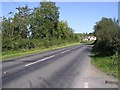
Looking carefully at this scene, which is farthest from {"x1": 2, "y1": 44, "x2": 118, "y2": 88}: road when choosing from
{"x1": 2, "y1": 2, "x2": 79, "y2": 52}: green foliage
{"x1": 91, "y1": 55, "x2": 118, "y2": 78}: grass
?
{"x1": 2, "y1": 2, "x2": 79, "y2": 52}: green foliage

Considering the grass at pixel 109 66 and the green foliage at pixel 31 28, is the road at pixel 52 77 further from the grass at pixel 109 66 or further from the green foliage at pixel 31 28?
the green foliage at pixel 31 28

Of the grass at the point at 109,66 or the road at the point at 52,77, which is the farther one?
the grass at the point at 109,66

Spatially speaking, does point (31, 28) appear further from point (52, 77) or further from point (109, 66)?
point (52, 77)

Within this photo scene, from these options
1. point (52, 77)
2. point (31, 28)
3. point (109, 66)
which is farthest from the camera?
point (31, 28)

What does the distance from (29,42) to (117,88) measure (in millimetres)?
40457

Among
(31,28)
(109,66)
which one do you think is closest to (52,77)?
(109,66)

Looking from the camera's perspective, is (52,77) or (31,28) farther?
(31,28)

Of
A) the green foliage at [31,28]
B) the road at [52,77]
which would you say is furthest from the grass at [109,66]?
the green foliage at [31,28]

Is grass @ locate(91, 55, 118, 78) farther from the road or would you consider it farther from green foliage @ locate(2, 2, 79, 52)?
green foliage @ locate(2, 2, 79, 52)

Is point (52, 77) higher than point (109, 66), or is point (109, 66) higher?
point (52, 77)

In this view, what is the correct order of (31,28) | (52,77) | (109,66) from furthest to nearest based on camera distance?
(31,28)
(109,66)
(52,77)

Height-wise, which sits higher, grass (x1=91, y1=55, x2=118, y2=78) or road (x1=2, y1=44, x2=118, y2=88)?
road (x1=2, y1=44, x2=118, y2=88)

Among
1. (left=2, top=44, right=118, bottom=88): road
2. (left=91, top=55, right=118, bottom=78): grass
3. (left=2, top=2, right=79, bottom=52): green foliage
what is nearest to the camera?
(left=2, top=44, right=118, bottom=88): road

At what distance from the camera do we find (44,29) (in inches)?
3145
